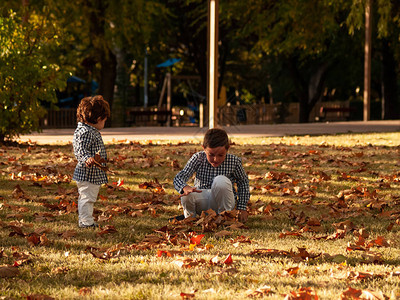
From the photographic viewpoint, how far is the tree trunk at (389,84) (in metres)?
35.6

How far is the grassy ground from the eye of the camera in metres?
4.28

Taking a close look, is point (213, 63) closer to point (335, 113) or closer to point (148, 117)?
point (148, 117)

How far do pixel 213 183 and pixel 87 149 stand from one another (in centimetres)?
119

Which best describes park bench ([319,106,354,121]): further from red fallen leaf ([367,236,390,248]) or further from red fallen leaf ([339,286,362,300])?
red fallen leaf ([339,286,362,300])

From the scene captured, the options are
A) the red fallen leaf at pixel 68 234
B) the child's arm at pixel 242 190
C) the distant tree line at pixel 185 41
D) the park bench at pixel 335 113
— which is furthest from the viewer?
the park bench at pixel 335 113

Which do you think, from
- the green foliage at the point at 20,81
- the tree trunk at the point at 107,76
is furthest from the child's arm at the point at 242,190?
the tree trunk at the point at 107,76

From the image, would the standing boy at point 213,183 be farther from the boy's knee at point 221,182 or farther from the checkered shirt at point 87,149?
the checkered shirt at point 87,149

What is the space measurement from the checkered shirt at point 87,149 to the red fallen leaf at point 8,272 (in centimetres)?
181

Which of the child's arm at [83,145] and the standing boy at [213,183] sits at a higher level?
the child's arm at [83,145]

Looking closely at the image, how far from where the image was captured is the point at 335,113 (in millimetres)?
38500

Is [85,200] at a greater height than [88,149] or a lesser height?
lesser

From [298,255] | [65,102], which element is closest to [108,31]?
[65,102]

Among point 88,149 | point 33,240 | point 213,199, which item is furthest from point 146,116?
point 33,240

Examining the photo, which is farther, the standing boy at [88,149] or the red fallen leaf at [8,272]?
the standing boy at [88,149]
